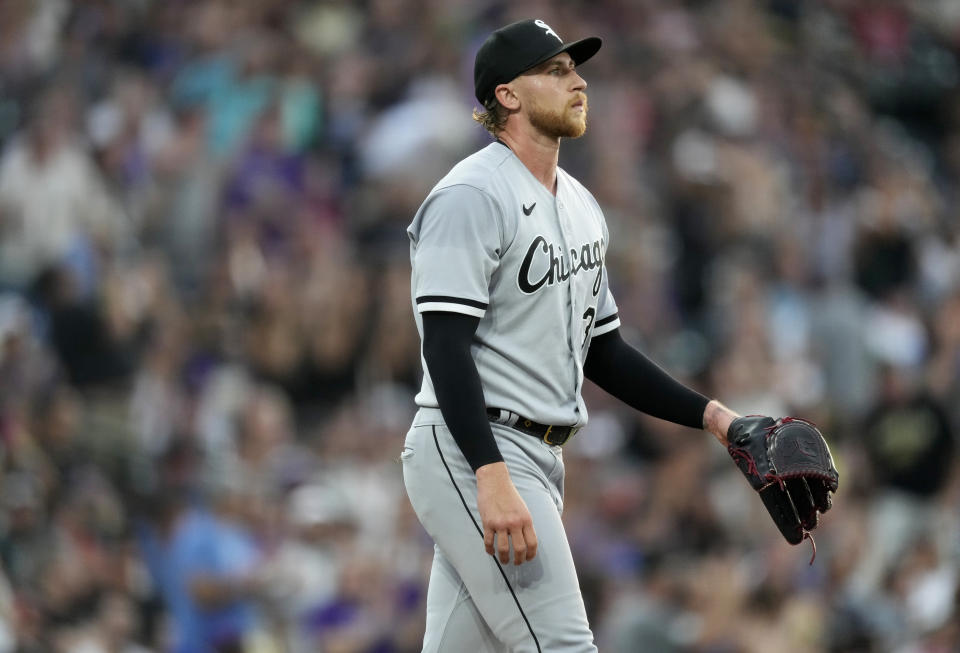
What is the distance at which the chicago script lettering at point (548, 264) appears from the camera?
3607 mm

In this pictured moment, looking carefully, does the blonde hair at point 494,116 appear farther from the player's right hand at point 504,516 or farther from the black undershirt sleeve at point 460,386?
the player's right hand at point 504,516

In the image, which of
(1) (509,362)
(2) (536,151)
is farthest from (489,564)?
(2) (536,151)

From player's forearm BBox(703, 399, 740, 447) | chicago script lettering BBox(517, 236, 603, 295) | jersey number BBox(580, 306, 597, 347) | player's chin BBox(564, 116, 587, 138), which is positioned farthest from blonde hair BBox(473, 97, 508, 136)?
player's forearm BBox(703, 399, 740, 447)

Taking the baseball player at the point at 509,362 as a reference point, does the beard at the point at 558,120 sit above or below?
above

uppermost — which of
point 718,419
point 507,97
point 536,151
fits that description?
point 507,97

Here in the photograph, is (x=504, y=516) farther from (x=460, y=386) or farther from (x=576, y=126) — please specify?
(x=576, y=126)

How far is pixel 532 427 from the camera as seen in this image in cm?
366

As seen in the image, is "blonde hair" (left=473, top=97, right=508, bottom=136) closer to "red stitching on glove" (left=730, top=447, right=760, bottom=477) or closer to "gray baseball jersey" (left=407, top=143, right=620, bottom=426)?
"gray baseball jersey" (left=407, top=143, right=620, bottom=426)

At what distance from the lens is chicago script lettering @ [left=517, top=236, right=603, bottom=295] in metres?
3.61

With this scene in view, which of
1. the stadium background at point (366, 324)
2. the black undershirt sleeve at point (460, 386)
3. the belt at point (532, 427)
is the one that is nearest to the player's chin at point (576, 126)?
the black undershirt sleeve at point (460, 386)

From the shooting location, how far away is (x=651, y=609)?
24.6 feet

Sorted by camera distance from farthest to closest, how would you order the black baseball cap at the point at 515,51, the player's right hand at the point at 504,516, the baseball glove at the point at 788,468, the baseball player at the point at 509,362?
the black baseball cap at the point at 515,51
the baseball glove at the point at 788,468
the baseball player at the point at 509,362
the player's right hand at the point at 504,516

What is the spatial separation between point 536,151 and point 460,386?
715 mm

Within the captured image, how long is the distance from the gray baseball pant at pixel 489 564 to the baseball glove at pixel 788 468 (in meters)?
0.49
